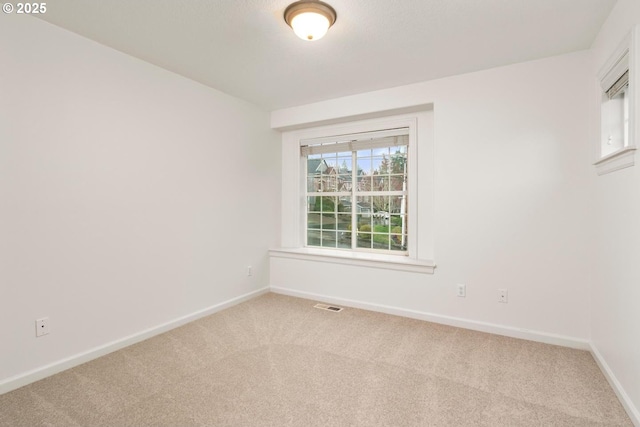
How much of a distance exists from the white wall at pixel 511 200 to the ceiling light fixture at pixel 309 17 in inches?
61.1

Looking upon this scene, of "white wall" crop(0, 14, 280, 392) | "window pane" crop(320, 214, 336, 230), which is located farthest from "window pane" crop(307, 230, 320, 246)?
"white wall" crop(0, 14, 280, 392)

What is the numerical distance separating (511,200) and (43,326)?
380 centimetres

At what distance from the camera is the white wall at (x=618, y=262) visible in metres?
1.74

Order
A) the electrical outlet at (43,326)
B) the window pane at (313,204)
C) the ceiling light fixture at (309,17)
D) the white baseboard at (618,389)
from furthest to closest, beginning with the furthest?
the window pane at (313,204) → the electrical outlet at (43,326) → the ceiling light fixture at (309,17) → the white baseboard at (618,389)

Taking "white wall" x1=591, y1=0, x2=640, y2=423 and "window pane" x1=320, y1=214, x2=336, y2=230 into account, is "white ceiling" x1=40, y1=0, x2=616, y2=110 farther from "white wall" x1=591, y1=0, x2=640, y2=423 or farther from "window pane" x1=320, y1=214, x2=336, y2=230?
"window pane" x1=320, y1=214, x2=336, y2=230

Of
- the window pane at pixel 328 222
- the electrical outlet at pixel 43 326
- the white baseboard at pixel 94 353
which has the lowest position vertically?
the white baseboard at pixel 94 353

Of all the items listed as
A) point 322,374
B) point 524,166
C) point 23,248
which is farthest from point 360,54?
point 23,248

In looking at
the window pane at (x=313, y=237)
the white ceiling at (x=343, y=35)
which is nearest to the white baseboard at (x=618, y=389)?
the white ceiling at (x=343, y=35)

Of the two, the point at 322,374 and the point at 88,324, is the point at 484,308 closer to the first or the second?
the point at 322,374

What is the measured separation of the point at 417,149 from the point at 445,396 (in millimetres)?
2428

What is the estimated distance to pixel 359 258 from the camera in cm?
368

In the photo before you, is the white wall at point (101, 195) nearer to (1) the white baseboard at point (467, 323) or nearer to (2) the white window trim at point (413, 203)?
(2) the white window trim at point (413, 203)

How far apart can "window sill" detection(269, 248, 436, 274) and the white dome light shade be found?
233 cm

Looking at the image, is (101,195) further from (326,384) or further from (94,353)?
(326,384)
